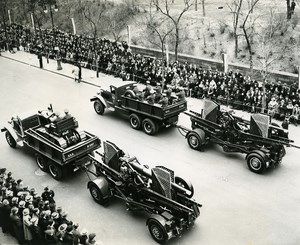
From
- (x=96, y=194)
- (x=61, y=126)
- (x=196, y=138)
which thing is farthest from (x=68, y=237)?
(x=196, y=138)

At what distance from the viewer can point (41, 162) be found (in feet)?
46.4

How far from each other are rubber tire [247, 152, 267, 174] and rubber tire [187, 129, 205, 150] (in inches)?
85.7

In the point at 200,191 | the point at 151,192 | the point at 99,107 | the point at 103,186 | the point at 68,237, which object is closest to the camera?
the point at 68,237

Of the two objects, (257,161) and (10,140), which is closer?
(257,161)

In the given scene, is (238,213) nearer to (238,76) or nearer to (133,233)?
(133,233)

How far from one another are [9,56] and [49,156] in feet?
74.4

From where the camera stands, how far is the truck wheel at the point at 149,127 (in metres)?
16.7

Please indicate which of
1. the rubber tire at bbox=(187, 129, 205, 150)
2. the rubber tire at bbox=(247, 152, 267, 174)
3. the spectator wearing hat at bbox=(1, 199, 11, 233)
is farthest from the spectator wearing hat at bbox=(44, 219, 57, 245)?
the rubber tire at bbox=(247, 152, 267, 174)

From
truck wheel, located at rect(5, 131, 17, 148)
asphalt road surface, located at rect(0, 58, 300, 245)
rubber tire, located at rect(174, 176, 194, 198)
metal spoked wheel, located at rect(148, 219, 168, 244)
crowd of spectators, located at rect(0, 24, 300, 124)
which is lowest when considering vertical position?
asphalt road surface, located at rect(0, 58, 300, 245)

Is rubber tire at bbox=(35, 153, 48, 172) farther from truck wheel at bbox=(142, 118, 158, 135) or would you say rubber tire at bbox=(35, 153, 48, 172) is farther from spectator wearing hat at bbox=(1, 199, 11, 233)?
truck wheel at bbox=(142, 118, 158, 135)

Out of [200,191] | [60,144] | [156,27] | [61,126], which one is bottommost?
[200,191]

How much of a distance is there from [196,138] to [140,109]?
3169 millimetres

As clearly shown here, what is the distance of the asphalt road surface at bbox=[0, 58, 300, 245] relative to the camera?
10.8 meters

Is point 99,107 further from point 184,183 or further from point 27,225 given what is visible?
point 27,225
